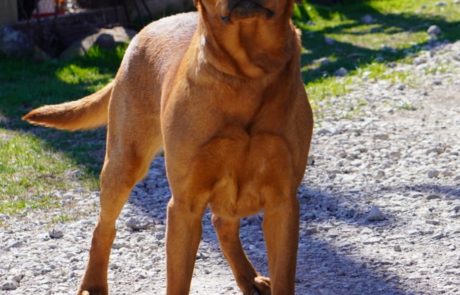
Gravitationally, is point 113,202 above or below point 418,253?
above

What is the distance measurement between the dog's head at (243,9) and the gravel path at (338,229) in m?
1.59

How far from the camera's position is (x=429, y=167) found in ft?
23.1

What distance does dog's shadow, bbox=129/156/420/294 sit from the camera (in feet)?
17.0

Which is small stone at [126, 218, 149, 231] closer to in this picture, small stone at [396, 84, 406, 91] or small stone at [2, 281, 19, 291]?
small stone at [2, 281, 19, 291]

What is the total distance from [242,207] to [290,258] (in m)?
0.32

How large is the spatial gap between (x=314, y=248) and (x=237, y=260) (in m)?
0.67

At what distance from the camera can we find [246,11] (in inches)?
158

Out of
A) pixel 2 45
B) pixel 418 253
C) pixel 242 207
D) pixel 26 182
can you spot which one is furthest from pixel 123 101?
pixel 2 45

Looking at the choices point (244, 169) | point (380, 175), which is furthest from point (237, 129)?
point (380, 175)

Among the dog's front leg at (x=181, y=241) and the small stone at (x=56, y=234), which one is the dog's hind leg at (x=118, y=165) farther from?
the small stone at (x=56, y=234)

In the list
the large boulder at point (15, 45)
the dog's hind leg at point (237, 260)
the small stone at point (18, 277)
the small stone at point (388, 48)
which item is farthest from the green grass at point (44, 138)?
the small stone at point (388, 48)

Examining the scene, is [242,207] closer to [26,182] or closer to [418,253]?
[418,253]

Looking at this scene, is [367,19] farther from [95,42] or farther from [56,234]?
[56,234]

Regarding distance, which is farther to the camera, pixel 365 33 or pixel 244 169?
pixel 365 33
